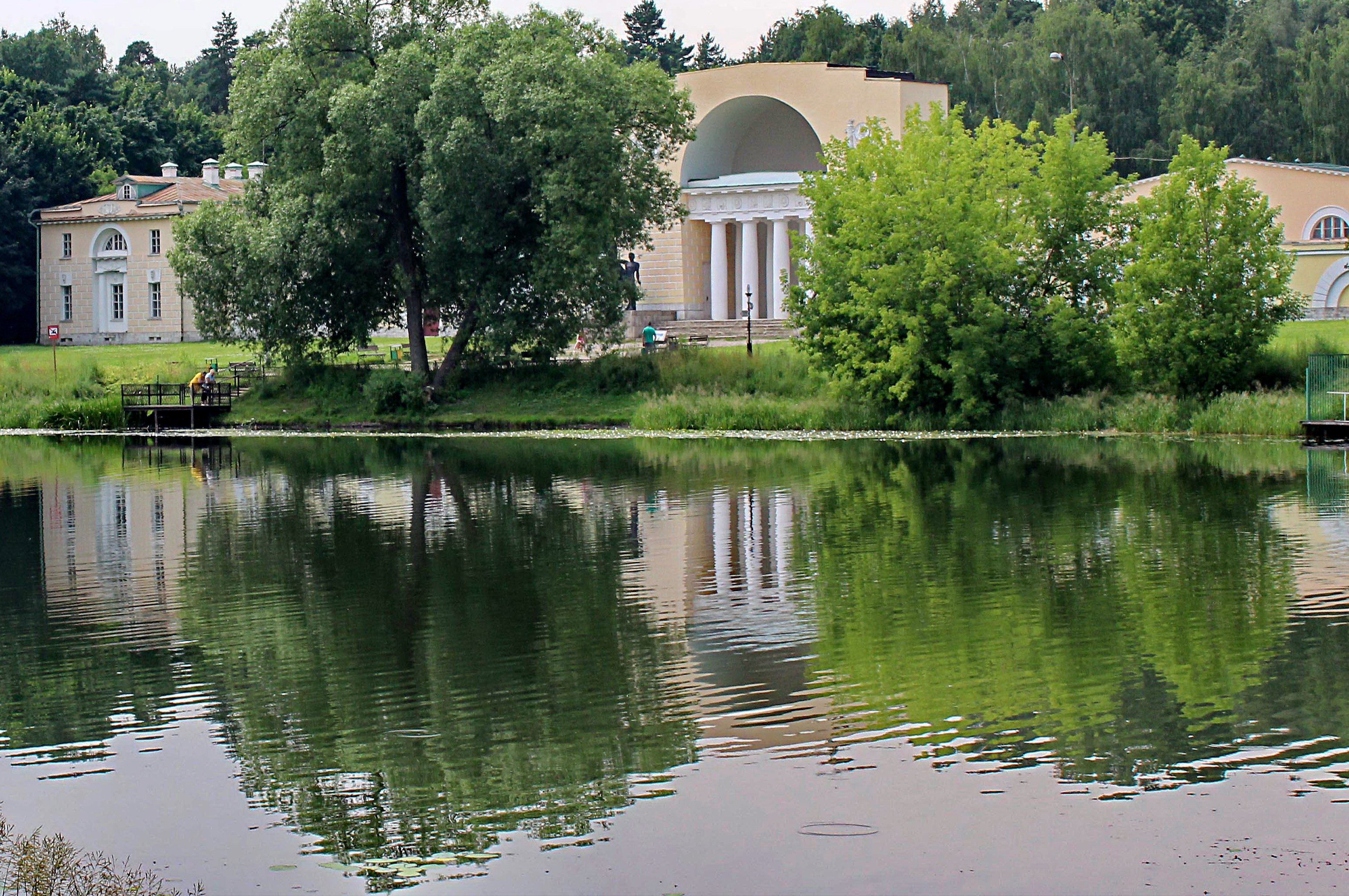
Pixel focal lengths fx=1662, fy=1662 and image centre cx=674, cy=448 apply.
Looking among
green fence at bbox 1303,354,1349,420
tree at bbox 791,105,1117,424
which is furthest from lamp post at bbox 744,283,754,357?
green fence at bbox 1303,354,1349,420

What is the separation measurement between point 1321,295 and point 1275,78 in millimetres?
32881

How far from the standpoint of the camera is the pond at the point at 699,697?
359 inches

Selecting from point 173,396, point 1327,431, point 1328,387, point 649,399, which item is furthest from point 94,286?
point 1327,431

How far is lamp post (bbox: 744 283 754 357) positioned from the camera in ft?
172

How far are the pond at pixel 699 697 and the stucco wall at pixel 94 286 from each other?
5566 centimetres

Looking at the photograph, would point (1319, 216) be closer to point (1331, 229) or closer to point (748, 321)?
point (1331, 229)

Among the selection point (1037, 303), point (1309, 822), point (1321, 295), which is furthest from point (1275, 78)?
point (1309, 822)

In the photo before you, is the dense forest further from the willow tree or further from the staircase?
the willow tree

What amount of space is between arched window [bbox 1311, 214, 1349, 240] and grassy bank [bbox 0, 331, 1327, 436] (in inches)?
390

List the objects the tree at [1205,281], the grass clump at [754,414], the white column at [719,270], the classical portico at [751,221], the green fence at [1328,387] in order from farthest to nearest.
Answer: the white column at [719,270]
the classical portico at [751,221]
the grass clump at [754,414]
the tree at [1205,281]
the green fence at [1328,387]

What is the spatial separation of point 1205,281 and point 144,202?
54238 mm

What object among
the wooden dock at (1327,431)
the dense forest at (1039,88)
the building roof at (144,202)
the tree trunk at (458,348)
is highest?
the dense forest at (1039,88)

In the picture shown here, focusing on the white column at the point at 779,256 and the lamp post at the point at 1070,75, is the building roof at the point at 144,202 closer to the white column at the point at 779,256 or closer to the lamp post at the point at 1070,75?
the white column at the point at 779,256

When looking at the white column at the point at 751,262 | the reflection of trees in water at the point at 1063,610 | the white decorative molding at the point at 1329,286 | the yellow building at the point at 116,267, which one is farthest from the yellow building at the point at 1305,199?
the yellow building at the point at 116,267
